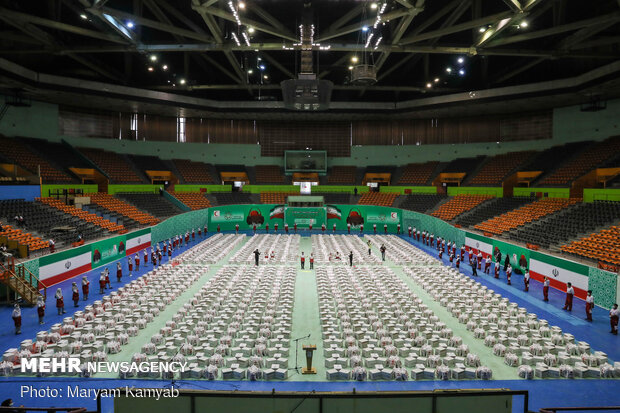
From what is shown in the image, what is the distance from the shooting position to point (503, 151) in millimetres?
47281

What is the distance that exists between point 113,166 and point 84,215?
1669 cm

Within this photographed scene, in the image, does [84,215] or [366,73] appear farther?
[84,215]

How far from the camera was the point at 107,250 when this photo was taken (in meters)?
26.2

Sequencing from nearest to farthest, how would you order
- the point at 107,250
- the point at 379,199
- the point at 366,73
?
the point at 366,73
the point at 107,250
the point at 379,199

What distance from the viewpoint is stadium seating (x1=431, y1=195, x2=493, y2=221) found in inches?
1534

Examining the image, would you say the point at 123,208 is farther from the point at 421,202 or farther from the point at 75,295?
the point at 421,202

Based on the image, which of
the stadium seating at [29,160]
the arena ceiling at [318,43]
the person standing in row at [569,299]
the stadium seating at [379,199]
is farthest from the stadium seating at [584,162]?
the stadium seating at [29,160]

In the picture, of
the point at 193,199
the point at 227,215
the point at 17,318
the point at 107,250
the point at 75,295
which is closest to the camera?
the point at 17,318

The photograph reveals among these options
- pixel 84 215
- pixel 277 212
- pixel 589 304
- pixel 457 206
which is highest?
pixel 457 206

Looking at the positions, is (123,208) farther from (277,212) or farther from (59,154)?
(277,212)

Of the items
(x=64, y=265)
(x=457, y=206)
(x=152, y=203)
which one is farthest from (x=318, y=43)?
(x=152, y=203)

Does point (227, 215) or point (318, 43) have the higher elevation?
point (318, 43)

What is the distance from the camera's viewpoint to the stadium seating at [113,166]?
4312 centimetres

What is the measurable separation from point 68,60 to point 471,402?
155 ft
